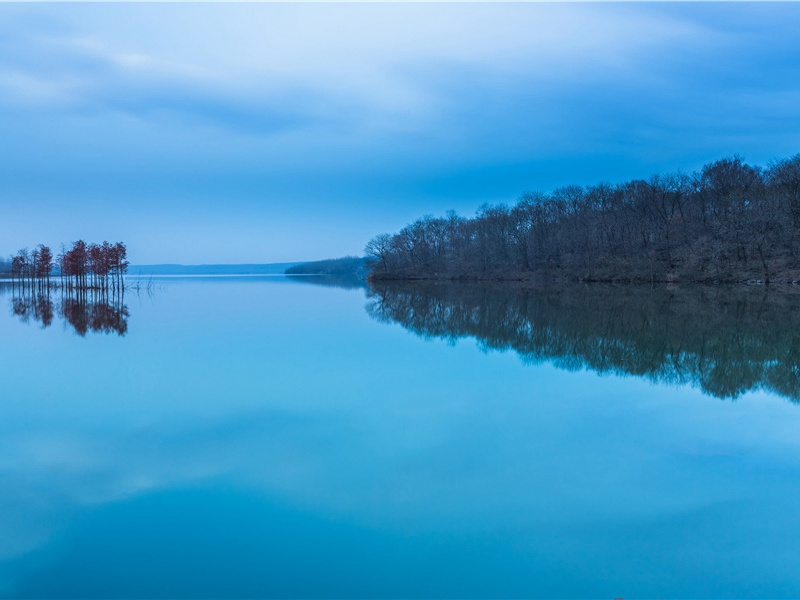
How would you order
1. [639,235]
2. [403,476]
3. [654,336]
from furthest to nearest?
[639,235] → [654,336] → [403,476]

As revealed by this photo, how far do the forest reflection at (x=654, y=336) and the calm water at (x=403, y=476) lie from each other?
0.16m

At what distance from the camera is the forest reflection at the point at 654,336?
12.3 meters

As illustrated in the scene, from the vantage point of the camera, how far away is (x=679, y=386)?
11.3m

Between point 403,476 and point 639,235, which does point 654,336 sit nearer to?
point 403,476

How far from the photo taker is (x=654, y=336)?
57.4ft

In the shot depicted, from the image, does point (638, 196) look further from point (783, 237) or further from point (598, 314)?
point (598, 314)

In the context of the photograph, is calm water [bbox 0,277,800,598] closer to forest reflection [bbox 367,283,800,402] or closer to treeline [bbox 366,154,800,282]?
forest reflection [bbox 367,283,800,402]

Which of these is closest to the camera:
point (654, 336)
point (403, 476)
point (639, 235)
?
point (403, 476)

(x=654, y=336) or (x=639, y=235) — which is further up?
(x=639, y=235)

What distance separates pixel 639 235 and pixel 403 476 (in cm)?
6787

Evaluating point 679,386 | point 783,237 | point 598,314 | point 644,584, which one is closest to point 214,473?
point 644,584

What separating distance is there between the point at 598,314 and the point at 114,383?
65.0 feet

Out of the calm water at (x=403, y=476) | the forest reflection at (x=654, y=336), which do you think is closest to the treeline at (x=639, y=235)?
the forest reflection at (x=654, y=336)

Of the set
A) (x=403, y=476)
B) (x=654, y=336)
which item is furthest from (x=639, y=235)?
(x=403, y=476)
